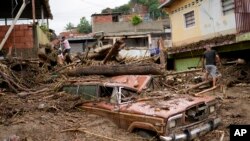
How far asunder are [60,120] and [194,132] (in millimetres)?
3404

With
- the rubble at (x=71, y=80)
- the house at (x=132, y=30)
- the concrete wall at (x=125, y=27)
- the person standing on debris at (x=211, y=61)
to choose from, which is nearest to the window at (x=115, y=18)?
the house at (x=132, y=30)

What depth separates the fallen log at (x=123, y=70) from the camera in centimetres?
1202

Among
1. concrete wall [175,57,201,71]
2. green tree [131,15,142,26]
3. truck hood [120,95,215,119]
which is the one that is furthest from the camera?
green tree [131,15,142,26]

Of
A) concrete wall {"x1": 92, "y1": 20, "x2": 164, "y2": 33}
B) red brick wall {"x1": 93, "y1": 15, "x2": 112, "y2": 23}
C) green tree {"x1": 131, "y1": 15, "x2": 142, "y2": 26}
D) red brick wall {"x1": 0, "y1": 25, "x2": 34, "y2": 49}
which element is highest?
red brick wall {"x1": 93, "y1": 15, "x2": 112, "y2": 23}

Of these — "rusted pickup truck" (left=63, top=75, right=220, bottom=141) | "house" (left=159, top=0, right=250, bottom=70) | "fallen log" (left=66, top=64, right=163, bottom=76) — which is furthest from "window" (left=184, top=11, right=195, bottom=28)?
"rusted pickup truck" (left=63, top=75, right=220, bottom=141)

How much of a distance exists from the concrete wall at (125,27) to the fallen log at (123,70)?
26.1m

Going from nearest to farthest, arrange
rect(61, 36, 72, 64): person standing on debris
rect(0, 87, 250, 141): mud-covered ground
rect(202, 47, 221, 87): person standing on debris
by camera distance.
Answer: rect(0, 87, 250, 141): mud-covered ground
rect(202, 47, 221, 87): person standing on debris
rect(61, 36, 72, 64): person standing on debris

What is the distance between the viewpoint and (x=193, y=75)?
1566 cm

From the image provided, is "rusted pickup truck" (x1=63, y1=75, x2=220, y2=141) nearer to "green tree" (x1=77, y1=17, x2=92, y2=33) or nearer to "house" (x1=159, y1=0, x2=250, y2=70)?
"house" (x1=159, y1=0, x2=250, y2=70)

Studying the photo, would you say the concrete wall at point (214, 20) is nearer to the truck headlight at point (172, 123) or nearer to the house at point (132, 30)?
the house at point (132, 30)

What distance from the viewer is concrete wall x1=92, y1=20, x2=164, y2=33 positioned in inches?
1580

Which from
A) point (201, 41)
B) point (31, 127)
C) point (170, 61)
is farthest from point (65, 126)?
point (170, 61)

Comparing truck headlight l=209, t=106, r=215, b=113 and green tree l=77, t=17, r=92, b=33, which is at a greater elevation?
green tree l=77, t=17, r=92, b=33

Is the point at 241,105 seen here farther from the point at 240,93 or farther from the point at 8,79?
the point at 8,79
